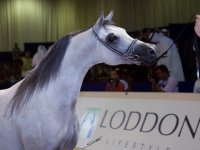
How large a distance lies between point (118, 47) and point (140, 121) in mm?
1967

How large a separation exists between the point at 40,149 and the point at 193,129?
1.74m

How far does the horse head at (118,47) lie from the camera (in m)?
2.60

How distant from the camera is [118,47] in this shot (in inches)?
103

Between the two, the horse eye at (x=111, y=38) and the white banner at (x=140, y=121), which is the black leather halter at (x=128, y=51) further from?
the white banner at (x=140, y=121)

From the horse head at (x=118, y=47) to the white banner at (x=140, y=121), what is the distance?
143cm

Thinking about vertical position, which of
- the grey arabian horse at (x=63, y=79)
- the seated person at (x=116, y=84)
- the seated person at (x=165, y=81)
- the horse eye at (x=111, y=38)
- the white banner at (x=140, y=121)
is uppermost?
the horse eye at (x=111, y=38)

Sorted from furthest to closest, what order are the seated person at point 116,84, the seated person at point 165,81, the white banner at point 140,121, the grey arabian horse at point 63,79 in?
the seated person at point 116,84, the seated person at point 165,81, the white banner at point 140,121, the grey arabian horse at point 63,79

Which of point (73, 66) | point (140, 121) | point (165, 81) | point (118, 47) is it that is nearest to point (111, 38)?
point (118, 47)

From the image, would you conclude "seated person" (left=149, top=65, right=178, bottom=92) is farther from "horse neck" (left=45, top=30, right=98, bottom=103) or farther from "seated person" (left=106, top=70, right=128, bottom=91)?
"horse neck" (left=45, top=30, right=98, bottom=103)

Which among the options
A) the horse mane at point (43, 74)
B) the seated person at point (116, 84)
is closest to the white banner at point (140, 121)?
the horse mane at point (43, 74)

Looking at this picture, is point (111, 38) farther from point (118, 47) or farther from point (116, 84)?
point (116, 84)

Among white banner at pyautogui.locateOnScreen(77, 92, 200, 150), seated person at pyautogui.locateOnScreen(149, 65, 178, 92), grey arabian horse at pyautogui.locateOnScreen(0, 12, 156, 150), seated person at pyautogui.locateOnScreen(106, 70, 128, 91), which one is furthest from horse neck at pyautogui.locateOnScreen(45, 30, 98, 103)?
seated person at pyautogui.locateOnScreen(106, 70, 128, 91)

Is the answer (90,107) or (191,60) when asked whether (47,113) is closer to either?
(90,107)

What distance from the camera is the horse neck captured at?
2.61 metres
